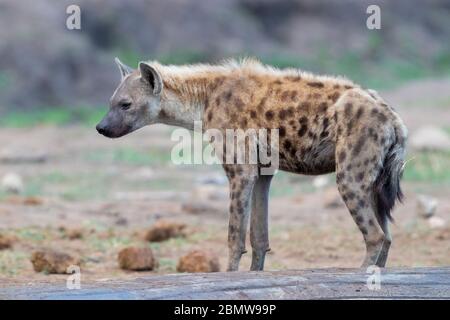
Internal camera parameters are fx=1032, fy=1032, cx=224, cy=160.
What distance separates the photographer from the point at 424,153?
468 inches

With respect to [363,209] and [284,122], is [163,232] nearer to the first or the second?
[284,122]

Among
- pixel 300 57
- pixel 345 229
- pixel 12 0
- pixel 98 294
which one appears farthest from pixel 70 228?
pixel 300 57

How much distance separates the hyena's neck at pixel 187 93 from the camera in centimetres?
588

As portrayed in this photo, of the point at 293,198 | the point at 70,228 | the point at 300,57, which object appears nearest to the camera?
the point at 70,228

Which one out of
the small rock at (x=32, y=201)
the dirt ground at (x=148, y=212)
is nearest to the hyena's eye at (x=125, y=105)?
the dirt ground at (x=148, y=212)

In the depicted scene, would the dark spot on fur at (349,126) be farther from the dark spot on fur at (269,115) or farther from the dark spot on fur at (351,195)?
the dark spot on fur at (269,115)

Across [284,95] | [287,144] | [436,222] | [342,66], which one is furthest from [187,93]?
[342,66]

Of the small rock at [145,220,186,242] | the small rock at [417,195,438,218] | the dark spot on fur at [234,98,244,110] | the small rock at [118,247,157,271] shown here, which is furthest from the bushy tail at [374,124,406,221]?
the small rock at [417,195,438,218]

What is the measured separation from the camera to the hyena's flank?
528 centimetres

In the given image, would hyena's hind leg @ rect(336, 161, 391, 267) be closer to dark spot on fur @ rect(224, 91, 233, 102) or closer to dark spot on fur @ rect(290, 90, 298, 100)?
dark spot on fur @ rect(290, 90, 298, 100)

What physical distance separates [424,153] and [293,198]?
2.51 meters

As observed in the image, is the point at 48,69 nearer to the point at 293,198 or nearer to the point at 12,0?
the point at 12,0
